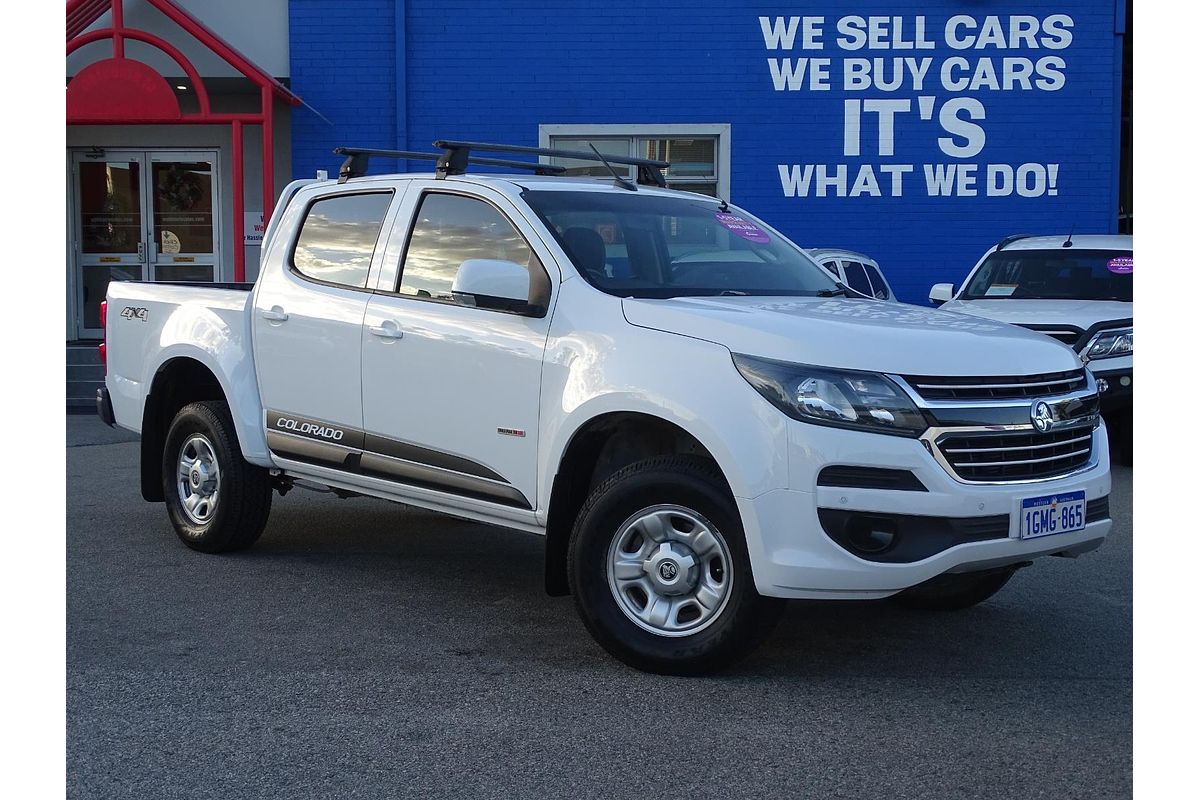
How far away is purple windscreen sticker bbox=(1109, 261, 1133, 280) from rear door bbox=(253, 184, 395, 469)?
7.17 metres

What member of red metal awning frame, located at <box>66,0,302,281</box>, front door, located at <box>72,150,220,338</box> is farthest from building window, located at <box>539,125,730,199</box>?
front door, located at <box>72,150,220,338</box>

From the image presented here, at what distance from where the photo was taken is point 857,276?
1277 cm

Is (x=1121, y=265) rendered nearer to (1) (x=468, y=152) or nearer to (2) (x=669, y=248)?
(2) (x=669, y=248)

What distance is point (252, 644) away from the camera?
213 inches

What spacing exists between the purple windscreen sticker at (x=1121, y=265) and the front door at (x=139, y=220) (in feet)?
38.3

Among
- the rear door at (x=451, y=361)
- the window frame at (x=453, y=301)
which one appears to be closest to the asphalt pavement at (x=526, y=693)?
the rear door at (x=451, y=361)

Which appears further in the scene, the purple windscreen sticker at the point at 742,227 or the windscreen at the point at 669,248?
the purple windscreen sticker at the point at 742,227

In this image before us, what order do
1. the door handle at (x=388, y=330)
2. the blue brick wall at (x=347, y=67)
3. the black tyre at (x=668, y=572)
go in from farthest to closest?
the blue brick wall at (x=347, y=67), the door handle at (x=388, y=330), the black tyre at (x=668, y=572)

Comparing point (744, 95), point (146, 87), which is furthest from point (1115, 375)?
point (146, 87)

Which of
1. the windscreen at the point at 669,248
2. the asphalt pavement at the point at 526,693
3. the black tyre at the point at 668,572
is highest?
the windscreen at the point at 669,248

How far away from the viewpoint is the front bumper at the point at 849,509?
177 inches

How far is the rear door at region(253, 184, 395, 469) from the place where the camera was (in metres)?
6.20

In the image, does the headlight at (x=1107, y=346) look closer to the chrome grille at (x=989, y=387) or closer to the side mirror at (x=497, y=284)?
the chrome grille at (x=989, y=387)

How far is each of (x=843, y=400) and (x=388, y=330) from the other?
228cm
